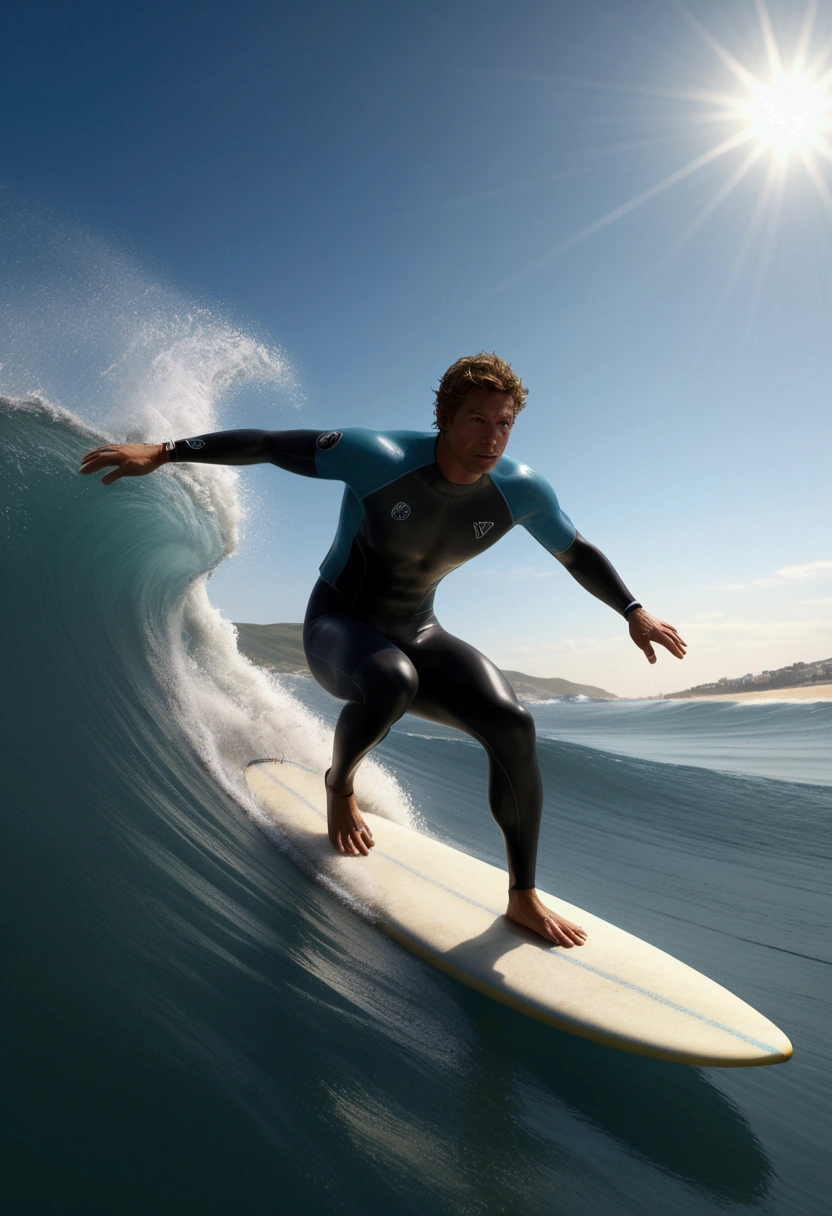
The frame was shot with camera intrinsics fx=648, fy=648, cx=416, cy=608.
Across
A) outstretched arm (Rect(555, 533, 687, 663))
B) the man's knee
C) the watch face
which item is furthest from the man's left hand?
the watch face

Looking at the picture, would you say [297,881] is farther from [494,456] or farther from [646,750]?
[646,750]

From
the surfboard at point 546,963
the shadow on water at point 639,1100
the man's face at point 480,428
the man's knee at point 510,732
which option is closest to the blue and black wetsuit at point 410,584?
the man's knee at point 510,732

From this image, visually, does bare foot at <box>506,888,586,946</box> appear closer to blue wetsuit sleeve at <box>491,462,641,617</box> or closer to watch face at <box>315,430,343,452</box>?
blue wetsuit sleeve at <box>491,462,641,617</box>

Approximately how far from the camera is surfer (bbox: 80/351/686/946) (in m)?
2.31

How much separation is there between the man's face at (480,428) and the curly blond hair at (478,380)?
22 mm

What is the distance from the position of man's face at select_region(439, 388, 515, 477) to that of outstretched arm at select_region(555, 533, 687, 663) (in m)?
0.60

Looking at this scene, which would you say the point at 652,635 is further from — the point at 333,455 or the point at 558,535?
the point at 333,455

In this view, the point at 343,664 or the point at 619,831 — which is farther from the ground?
the point at 619,831

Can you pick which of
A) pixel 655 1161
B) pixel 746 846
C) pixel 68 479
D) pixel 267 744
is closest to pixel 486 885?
pixel 655 1161

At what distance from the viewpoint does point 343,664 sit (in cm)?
239

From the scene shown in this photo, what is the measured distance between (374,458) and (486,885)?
1.82 meters

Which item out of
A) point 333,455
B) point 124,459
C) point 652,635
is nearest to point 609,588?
point 652,635

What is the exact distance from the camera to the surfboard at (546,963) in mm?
1752

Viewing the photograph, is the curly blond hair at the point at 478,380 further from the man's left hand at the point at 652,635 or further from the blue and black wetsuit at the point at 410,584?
the man's left hand at the point at 652,635
